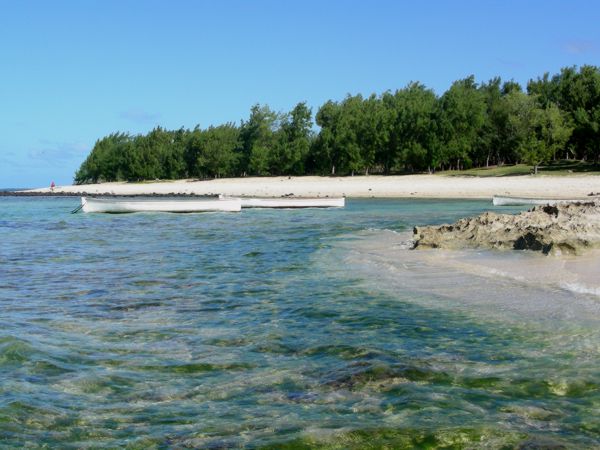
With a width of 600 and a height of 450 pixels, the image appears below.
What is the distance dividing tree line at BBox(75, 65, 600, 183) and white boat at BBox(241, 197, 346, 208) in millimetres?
34222

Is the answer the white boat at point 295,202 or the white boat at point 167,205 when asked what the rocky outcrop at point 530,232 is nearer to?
the white boat at point 167,205

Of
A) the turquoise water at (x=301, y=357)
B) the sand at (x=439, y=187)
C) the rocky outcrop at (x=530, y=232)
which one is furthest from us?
the sand at (x=439, y=187)

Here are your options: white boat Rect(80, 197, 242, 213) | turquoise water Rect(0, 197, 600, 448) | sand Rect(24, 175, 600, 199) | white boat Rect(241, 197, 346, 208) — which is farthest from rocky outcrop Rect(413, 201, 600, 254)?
sand Rect(24, 175, 600, 199)

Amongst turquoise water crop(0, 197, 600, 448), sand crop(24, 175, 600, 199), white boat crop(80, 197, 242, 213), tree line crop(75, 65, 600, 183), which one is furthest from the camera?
tree line crop(75, 65, 600, 183)

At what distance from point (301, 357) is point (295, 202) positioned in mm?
38257

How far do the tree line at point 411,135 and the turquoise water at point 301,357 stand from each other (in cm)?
6366

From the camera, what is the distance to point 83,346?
8.95 metres

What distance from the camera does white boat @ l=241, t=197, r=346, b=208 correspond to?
46.3m

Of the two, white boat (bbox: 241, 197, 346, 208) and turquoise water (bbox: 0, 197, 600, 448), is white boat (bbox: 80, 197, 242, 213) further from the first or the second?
turquoise water (bbox: 0, 197, 600, 448)

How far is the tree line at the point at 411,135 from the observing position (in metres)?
79.8

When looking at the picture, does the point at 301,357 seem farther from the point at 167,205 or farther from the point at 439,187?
the point at 439,187

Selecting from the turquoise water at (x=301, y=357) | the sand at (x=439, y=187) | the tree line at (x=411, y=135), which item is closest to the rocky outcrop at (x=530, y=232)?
the turquoise water at (x=301, y=357)

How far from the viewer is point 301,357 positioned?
8.20 m

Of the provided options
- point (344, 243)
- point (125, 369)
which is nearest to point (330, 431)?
point (125, 369)
